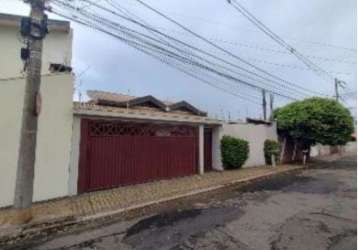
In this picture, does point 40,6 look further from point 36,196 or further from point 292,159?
point 292,159

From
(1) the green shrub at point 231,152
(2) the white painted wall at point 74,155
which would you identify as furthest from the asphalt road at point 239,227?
(1) the green shrub at point 231,152

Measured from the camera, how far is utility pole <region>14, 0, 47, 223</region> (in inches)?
291

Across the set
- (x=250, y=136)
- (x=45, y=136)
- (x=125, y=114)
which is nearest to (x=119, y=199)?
(x=45, y=136)

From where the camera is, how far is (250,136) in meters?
19.7

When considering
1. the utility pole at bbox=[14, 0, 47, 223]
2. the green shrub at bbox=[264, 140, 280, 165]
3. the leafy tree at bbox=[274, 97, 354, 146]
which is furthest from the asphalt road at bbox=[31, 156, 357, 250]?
the leafy tree at bbox=[274, 97, 354, 146]

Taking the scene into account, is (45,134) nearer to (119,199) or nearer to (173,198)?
(119,199)

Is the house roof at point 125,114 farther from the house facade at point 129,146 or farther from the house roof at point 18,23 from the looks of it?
the house roof at point 18,23

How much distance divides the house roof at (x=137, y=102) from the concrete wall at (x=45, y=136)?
529 centimetres

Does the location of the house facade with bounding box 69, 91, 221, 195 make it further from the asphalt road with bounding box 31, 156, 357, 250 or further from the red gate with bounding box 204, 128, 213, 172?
the asphalt road with bounding box 31, 156, 357, 250

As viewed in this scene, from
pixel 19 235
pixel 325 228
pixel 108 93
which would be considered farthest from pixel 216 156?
pixel 19 235

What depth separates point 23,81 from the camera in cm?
932

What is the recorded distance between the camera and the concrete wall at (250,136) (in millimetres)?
17547

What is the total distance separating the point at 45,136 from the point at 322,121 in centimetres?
1685

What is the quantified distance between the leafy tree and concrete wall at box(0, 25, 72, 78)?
14.5 metres
